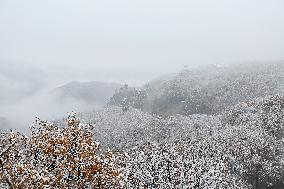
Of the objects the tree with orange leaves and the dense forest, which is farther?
the dense forest

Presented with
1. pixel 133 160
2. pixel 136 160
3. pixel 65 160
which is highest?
pixel 65 160

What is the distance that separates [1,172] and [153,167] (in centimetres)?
2591

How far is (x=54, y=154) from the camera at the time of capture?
1541 centimetres

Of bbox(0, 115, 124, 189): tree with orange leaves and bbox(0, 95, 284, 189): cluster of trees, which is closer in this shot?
bbox(0, 115, 124, 189): tree with orange leaves

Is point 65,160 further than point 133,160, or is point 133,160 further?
→ point 133,160

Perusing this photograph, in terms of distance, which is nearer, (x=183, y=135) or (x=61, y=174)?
(x=61, y=174)

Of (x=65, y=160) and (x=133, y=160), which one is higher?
(x=65, y=160)

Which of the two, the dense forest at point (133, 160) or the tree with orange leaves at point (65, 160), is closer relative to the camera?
the tree with orange leaves at point (65, 160)

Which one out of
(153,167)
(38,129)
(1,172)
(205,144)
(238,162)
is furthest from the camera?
(205,144)

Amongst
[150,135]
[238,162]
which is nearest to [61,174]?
[238,162]

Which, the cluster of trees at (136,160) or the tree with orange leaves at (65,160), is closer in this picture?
the tree with orange leaves at (65,160)

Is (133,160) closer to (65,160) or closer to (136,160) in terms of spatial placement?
(136,160)

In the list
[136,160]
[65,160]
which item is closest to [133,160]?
[136,160]

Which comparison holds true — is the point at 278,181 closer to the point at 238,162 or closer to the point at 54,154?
the point at 238,162
